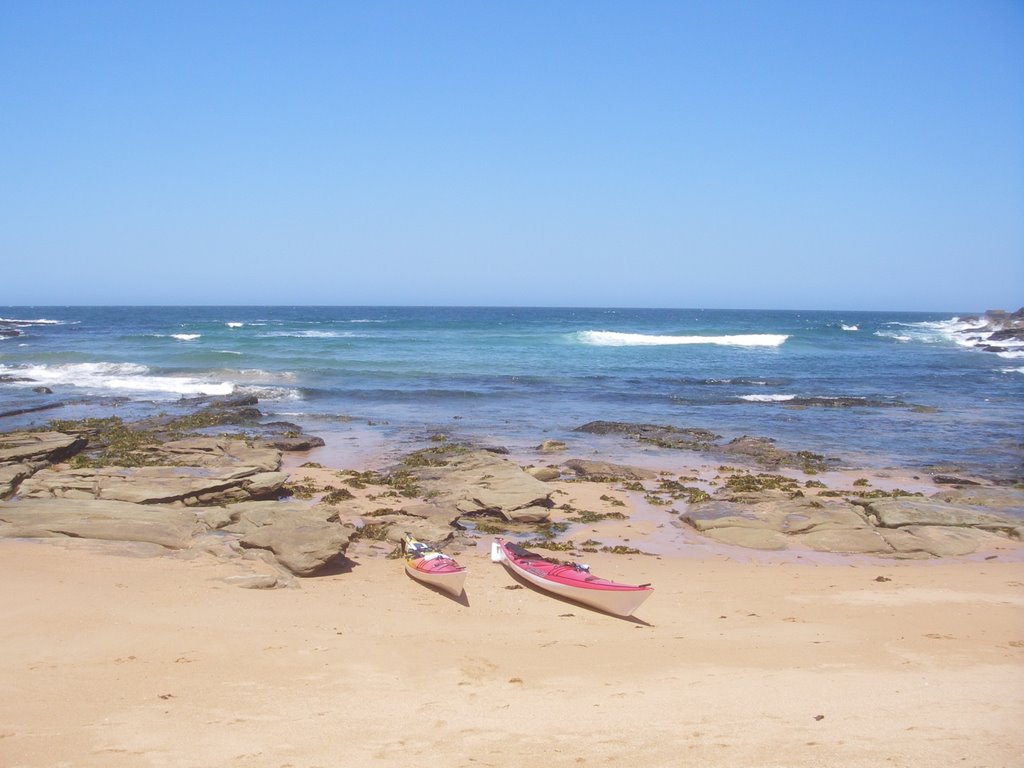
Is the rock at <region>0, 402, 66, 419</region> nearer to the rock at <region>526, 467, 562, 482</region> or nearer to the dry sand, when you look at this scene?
the dry sand

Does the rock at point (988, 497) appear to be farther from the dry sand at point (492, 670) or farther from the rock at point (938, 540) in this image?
the dry sand at point (492, 670)

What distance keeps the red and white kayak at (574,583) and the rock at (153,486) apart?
490 centimetres

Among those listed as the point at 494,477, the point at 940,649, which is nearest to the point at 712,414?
the point at 494,477

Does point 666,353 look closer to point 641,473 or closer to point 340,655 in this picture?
point 641,473

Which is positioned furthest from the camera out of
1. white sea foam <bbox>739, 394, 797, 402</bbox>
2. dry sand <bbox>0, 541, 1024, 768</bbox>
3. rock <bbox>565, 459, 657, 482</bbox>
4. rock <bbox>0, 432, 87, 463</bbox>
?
white sea foam <bbox>739, 394, 797, 402</bbox>

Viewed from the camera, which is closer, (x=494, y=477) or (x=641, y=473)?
(x=494, y=477)

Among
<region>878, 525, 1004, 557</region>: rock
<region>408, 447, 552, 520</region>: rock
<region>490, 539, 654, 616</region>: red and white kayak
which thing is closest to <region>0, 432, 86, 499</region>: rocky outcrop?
<region>408, 447, 552, 520</region>: rock

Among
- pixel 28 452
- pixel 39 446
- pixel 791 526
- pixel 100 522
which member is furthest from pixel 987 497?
pixel 39 446

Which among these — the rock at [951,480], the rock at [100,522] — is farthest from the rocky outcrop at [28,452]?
the rock at [951,480]

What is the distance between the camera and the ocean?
20469 mm

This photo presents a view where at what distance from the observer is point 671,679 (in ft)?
21.8

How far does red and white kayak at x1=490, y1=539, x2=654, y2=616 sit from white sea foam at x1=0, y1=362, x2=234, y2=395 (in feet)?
68.2

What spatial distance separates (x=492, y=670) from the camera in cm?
677

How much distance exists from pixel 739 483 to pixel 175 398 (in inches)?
A: 758
